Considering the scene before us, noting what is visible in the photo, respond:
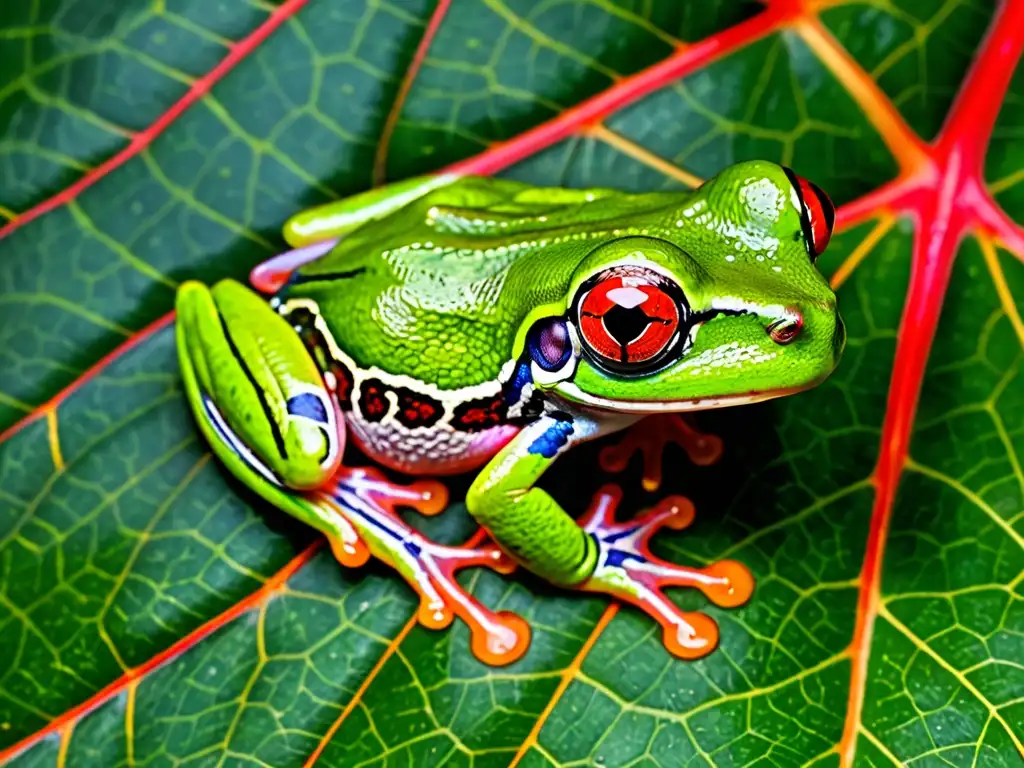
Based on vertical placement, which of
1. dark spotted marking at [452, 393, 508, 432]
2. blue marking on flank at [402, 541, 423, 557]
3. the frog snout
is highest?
the frog snout

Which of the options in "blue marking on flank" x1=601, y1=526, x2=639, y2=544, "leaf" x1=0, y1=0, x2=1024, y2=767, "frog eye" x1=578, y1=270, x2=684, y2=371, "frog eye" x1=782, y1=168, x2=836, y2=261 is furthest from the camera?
"blue marking on flank" x1=601, y1=526, x2=639, y2=544

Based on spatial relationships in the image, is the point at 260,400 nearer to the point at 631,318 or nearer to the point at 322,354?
the point at 322,354

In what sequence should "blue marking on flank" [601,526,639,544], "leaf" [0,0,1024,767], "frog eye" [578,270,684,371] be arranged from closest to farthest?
"frog eye" [578,270,684,371], "leaf" [0,0,1024,767], "blue marking on flank" [601,526,639,544]

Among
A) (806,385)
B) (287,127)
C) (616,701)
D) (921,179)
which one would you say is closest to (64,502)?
(287,127)

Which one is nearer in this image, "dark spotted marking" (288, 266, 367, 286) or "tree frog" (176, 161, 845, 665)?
"tree frog" (176, 161, 845, 665)

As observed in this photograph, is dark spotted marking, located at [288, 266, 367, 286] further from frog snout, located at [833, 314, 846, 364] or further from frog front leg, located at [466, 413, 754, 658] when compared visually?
frog snout, located at [833, 314, 846, 364]

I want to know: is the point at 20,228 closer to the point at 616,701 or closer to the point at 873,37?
the point at 616,701

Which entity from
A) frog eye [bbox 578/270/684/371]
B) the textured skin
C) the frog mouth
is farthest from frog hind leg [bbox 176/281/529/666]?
frog eye [bbox 578/270/684/371]

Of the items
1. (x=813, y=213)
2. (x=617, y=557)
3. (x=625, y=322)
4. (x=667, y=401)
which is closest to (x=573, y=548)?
(x=617, y=557)

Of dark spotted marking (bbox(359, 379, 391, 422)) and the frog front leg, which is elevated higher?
dark spotted marking (bbox(359, 379, 391, 422))
